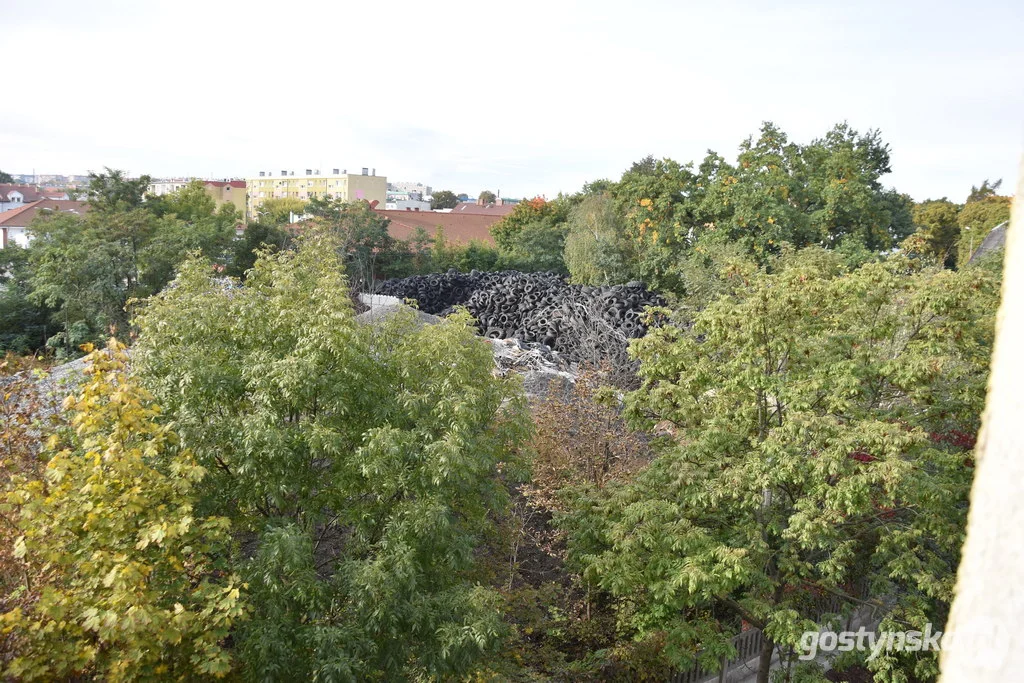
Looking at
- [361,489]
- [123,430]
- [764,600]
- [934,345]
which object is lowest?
[764,600]

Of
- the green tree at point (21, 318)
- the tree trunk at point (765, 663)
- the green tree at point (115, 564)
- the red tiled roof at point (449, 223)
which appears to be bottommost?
the tree trunk at point (765, 663)

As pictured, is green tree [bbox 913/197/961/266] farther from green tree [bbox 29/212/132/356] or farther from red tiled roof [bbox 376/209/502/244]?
green tree [bbox 29/212/132/356]

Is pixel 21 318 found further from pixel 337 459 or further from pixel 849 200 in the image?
pixel 849 200

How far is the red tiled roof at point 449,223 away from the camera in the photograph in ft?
184

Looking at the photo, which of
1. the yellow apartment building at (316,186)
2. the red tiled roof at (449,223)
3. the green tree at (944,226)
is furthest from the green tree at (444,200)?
the green tree at (944,226)

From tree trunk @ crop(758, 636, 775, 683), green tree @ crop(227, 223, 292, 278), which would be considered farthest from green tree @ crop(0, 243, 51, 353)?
tree trunk @ crop(758, 636, 775, 683)

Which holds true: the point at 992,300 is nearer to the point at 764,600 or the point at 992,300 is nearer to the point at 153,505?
the point at 764,600

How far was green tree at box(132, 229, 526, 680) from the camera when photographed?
24.7 ft

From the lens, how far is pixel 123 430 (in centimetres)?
707

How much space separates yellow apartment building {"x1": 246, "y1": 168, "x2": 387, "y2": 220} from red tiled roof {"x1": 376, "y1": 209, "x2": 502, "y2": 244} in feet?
77.4

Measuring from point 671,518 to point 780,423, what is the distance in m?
1.91

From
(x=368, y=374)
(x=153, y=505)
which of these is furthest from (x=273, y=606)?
(x=368, y=374)

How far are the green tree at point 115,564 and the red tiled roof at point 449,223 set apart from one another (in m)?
47.0

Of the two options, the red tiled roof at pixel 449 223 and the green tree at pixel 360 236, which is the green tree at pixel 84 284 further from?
the red tiled roof at pixel 449 223
